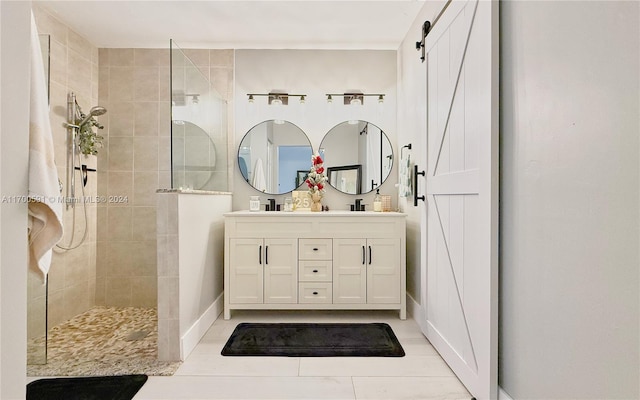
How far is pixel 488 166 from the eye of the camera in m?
1.54

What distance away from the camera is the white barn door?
1.53 metres

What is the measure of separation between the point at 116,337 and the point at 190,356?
729 millimetres

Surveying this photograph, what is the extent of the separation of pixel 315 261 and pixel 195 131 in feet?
4.46

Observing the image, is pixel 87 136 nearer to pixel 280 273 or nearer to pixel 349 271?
pixel 280 273

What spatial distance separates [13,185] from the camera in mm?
841

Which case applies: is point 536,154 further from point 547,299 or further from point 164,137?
point 164,137

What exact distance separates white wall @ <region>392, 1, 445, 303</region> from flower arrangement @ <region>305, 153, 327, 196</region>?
0.74 m

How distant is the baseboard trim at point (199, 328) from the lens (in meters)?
2.16

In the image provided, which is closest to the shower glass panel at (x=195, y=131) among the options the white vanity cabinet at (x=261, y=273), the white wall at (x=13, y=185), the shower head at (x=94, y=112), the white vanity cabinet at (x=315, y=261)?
the white vanity cabinet at (x=315, y=261)

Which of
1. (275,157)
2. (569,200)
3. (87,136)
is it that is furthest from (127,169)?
(569,200)

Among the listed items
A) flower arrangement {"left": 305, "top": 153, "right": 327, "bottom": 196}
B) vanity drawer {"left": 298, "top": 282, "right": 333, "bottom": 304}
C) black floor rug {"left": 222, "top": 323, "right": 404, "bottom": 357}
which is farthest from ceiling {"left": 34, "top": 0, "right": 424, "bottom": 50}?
black floor rug {"left": 222, "top": 323, "right": 404, "bottom": 357}

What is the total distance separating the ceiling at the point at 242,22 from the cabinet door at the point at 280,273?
6.01 feet

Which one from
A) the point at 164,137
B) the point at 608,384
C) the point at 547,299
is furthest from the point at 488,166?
the point at 164,137

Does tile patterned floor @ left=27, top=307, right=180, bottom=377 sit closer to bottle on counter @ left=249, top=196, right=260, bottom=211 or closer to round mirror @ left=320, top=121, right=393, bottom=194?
bottle on counter @ left=249, top=196, right=260, bottom=211
